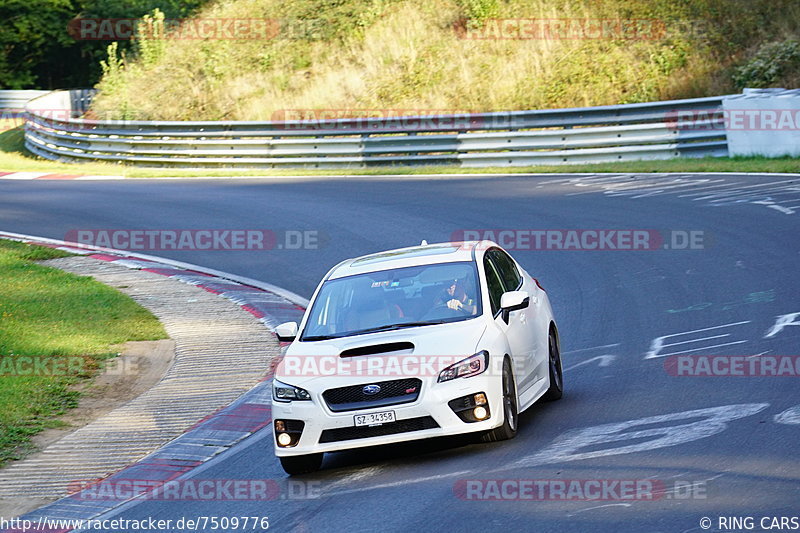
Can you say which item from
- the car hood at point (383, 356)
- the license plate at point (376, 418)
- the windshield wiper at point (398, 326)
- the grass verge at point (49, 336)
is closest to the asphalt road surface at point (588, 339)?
the license plate at point (376, 418)

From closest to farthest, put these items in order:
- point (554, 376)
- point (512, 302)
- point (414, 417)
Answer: point (414, 417), point (512, 302), point (554, 376)

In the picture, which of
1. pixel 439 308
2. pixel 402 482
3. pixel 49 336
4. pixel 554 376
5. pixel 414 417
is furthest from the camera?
pixel 49 336

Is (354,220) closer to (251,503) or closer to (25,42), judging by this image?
(251,503)

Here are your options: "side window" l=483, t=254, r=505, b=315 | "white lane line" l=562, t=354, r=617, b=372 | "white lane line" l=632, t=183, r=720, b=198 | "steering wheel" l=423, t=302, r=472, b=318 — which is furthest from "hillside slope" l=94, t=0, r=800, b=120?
"steering wheel" l=423, t=302, r=472, b=318

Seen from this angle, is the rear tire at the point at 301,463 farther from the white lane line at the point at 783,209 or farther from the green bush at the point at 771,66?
the green bush at the point at 771,66

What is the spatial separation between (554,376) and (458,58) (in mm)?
26509

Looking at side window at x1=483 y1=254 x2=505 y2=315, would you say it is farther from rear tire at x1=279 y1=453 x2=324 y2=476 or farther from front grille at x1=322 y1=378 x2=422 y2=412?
rear tire at x1=279 y1=453 x2=324 y2=476

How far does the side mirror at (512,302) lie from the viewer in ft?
32.1

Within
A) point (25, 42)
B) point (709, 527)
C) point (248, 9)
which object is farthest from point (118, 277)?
point (25, 42)

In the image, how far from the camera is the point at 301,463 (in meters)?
9.28

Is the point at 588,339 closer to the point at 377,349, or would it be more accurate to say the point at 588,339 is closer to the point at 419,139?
the point at 377,349

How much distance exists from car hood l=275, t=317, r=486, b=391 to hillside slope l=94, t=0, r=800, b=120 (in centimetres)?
2123

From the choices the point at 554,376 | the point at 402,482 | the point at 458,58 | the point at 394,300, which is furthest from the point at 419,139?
the point at 402,482

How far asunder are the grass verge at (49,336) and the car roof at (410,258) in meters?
3.35
